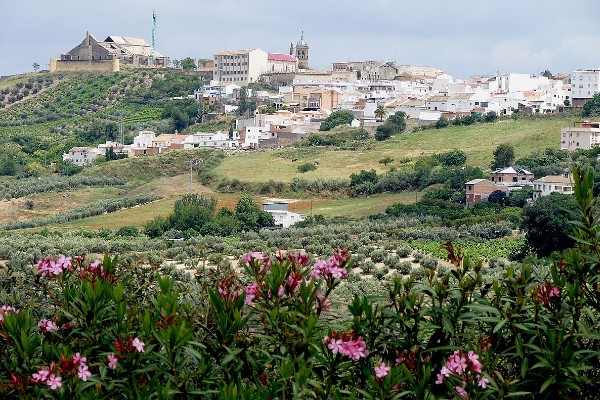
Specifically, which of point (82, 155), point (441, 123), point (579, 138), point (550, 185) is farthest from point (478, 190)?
point (82, 155)

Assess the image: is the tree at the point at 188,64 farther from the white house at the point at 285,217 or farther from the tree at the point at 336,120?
the white house at the point at 285,217

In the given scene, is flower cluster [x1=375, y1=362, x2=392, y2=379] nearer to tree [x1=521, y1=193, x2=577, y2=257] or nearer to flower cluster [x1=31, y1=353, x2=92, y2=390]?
flower cluster [x1=31, y1=353, x2=92, y2=390]

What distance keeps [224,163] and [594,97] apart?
20705 millimetres

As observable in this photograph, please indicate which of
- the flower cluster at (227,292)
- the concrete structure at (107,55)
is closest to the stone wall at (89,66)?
the concrete structure at (107,55)

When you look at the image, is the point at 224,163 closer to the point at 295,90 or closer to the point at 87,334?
the point at 295,90

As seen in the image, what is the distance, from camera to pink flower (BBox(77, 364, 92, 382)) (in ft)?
17.1

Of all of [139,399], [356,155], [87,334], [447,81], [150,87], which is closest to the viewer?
[139,399]

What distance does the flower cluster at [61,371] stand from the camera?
5105mm

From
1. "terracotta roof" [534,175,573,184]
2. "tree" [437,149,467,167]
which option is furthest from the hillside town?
"tree" [437,149,467,167]

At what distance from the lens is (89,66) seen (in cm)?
8975

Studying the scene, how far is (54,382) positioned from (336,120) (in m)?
58.8

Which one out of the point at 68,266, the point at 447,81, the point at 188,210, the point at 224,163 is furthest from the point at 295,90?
the point at 68,266

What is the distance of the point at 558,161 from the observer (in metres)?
46.3

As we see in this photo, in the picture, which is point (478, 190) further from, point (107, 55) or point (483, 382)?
point (107, 55)
